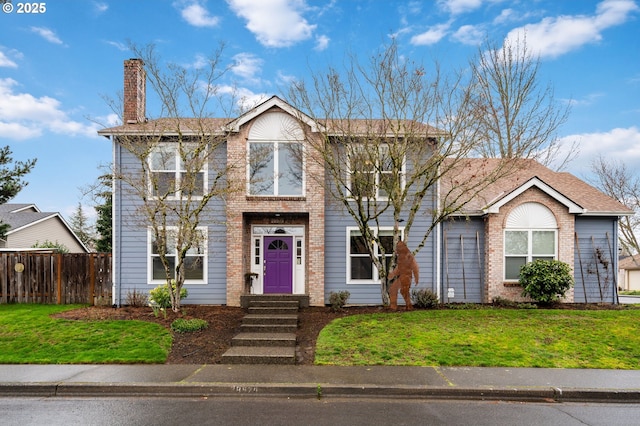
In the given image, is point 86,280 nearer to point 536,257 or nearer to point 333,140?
point 333,140

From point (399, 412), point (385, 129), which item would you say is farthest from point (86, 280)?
point (399, 412)

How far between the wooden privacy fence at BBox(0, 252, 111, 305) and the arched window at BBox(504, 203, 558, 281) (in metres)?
14.1

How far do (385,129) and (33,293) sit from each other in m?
13.6

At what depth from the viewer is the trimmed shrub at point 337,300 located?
13023 mm

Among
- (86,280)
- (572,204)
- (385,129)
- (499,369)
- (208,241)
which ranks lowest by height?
Result: (499,369)

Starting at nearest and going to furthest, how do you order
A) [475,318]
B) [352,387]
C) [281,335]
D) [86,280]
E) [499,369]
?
[352,387]
[499,369]
[281,335]
[475,318]
[86,280]

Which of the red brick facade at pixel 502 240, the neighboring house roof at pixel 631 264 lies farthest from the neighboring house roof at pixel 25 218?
the neighboring house roof at pixel 631 264

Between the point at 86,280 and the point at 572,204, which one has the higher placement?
the point at 572,204

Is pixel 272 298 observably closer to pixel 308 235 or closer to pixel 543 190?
pixel 308 235

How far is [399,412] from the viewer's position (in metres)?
6.23

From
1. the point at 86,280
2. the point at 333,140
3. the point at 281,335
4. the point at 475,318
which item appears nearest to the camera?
the point at 281,335

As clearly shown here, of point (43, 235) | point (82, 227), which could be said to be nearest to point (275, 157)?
point (43, 235)

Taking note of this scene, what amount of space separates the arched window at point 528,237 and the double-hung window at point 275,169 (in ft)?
24.8

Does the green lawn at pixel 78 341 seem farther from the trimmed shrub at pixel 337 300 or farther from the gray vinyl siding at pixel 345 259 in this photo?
the gray vinyl siding at pixel 345 259
